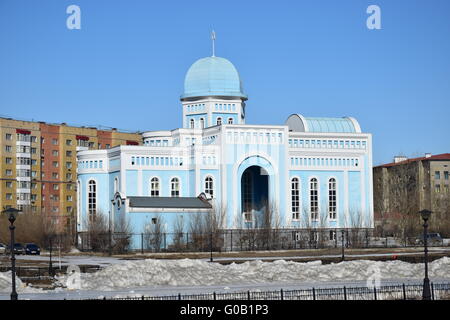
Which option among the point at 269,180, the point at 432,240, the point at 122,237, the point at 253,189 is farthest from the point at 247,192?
the point at 122,237

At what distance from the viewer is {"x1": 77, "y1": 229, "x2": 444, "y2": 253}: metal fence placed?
71.6m

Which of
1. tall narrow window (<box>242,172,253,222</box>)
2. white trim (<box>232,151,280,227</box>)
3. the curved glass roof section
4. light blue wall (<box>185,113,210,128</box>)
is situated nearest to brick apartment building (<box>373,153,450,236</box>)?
the curved glass roof section

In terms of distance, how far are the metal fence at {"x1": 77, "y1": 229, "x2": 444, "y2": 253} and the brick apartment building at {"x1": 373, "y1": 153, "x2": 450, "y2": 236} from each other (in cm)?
1861

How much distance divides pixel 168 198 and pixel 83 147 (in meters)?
36.5

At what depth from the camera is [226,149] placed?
8131 cm

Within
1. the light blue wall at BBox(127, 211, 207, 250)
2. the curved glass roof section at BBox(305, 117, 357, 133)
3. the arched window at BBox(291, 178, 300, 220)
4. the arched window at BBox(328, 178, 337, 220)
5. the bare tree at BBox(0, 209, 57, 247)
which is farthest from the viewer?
the curved glass roof section at BBox(305, 117, 357, 133)

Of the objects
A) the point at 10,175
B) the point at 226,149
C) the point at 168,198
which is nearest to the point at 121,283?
the point at 168,198

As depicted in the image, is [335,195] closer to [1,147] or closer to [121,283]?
[1,147]

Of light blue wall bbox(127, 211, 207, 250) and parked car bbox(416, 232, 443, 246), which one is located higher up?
light blue wall bbox(127, 211, 207, 250)

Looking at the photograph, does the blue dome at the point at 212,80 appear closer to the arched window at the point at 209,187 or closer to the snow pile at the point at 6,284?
the arched window at the point at 209,187

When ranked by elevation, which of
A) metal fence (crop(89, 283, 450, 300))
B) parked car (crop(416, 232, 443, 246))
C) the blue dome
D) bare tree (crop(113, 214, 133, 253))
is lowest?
metal fence (crop(89, 283, 450, 300))

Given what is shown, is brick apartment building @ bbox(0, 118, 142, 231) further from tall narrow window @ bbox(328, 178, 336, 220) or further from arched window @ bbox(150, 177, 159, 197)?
tall narrow window @ bbox(328, 178, 336, 220)

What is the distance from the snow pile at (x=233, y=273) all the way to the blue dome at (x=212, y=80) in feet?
151

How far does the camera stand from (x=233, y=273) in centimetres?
4325
